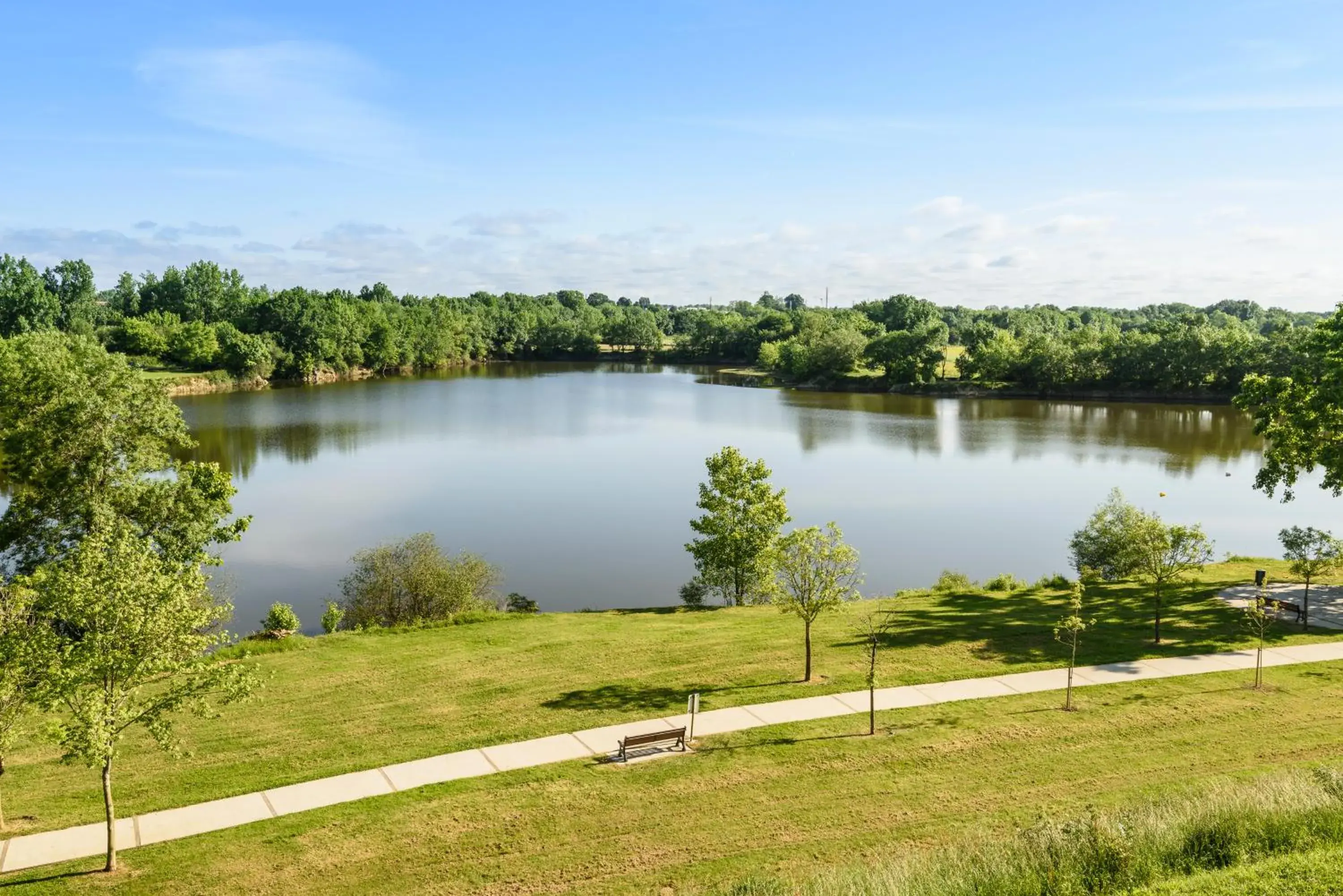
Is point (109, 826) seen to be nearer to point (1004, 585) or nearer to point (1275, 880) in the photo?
point (1275, 880)

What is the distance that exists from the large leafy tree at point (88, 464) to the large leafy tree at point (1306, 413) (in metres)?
32.7

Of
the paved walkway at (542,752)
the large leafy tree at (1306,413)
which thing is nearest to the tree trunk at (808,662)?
the paved walkway at (542,752)

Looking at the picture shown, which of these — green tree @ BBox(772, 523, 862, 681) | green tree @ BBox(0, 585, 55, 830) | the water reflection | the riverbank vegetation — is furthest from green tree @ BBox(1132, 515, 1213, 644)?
green tree @ BBox(0, 585, 55, 830)

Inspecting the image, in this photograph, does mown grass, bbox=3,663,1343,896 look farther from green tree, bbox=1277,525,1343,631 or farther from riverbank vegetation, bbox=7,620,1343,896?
green tree, bbox=1277,525,1343,631

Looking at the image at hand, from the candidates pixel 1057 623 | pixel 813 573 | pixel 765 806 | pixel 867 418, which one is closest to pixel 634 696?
pixel 813 573

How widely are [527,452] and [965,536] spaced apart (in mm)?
32590

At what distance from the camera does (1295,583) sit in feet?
89.1

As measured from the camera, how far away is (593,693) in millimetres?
18656

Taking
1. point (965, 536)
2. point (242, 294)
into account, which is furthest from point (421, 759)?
point (242, 294)

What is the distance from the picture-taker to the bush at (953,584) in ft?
97.9

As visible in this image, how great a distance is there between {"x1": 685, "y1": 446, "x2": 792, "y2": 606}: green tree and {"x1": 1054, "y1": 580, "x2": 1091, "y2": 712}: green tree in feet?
31.5

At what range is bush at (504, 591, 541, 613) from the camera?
97.7 ft

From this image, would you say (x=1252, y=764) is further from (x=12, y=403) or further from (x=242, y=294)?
(x=242, y=294)

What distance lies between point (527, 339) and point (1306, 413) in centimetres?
15165
